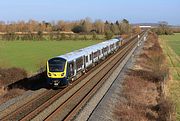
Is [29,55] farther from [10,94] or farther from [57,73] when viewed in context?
[10,94]

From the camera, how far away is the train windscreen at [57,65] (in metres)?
27.1

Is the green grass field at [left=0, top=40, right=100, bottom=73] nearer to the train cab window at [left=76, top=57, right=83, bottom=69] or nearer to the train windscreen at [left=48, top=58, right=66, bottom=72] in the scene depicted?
the train cab window at [left=76, top=57, right=83, bottom=69]

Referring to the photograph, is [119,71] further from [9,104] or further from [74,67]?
[9,104]

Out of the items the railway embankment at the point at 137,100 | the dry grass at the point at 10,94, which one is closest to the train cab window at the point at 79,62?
the railway embankment at the point at 137,100

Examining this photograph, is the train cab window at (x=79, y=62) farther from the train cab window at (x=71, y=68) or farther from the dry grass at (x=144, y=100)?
the dry grass at (x=144, y=100)

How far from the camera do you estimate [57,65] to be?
27234 millimetres

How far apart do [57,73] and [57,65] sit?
607 mm

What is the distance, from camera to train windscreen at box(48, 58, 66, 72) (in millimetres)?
27141

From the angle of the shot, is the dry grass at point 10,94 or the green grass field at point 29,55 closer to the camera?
the dry grass at point 10,94

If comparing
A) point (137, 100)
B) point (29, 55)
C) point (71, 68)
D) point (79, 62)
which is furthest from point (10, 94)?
point (29, 55)

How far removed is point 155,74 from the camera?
118 feet

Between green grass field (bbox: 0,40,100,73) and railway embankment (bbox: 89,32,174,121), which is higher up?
railway embankment (bbox: 89,32,174,121)

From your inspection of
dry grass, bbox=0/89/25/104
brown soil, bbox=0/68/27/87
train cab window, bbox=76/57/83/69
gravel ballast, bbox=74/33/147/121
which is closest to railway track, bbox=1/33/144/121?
gravel ballast, bbox=74/33/147/121

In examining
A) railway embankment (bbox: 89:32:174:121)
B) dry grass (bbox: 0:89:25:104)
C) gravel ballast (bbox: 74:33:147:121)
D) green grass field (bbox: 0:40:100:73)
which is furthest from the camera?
green grass field (bbox: 0:40:100:73)
